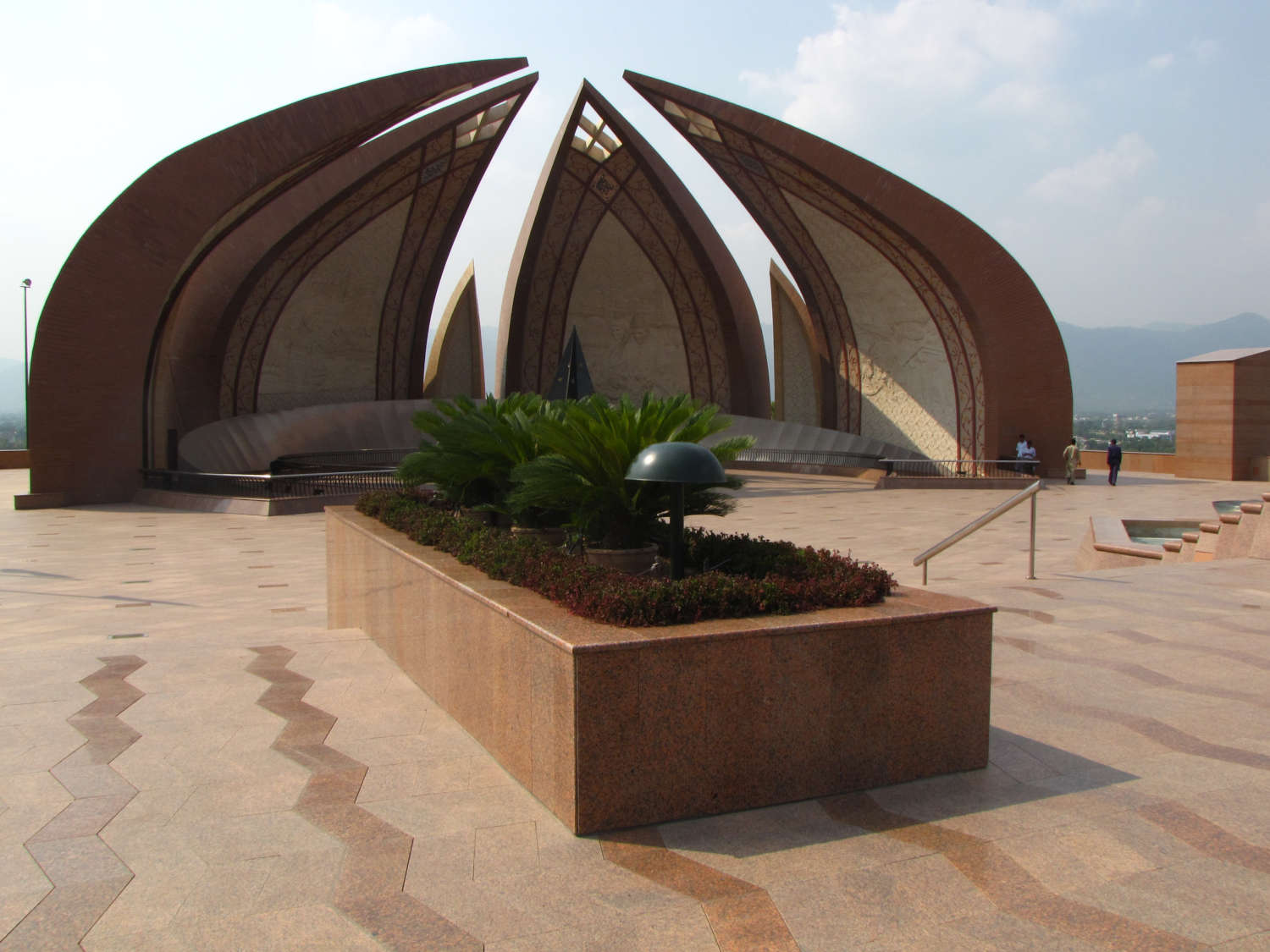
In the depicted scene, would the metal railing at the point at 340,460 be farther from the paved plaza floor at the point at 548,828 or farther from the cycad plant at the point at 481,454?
the paved plaza floor at the point at 548,828

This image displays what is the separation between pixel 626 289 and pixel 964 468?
8.09 m

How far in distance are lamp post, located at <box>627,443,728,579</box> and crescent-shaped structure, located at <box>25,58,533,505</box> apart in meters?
12.1

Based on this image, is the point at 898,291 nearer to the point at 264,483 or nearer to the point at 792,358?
the point at 792,358

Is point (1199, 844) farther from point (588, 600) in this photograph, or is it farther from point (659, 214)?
point (659, 214)

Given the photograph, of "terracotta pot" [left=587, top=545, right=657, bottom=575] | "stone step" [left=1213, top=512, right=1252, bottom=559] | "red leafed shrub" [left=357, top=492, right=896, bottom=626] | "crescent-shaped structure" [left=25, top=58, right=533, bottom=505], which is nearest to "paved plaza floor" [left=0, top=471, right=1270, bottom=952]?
"red leafed shrub" [left=357, top=492, right=896, bottom=626]

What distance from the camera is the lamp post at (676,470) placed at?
3148 millimetres

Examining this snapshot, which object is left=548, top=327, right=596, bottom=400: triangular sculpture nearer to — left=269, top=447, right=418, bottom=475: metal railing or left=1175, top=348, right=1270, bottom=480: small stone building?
left=269, top=447, right=418, bottom=475: metal railing

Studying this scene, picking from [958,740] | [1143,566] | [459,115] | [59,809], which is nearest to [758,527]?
[1143,566]

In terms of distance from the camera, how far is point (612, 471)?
12.1 feet

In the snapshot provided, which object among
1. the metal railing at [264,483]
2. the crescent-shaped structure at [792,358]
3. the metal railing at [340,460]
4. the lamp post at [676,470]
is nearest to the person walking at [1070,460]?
the crescent-shaped structure at [792,358]

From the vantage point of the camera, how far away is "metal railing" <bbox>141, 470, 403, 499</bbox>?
513 inches

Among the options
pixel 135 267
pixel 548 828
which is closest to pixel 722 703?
pixel 548 828

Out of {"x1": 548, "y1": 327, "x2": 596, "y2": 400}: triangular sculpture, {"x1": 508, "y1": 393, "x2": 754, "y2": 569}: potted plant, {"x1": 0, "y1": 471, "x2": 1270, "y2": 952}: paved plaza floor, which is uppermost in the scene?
{"x1": 548, "y1": 327, "x2": 596, "y2": 400}: triangular sculpture

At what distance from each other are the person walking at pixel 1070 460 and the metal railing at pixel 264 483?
34.7 ft
